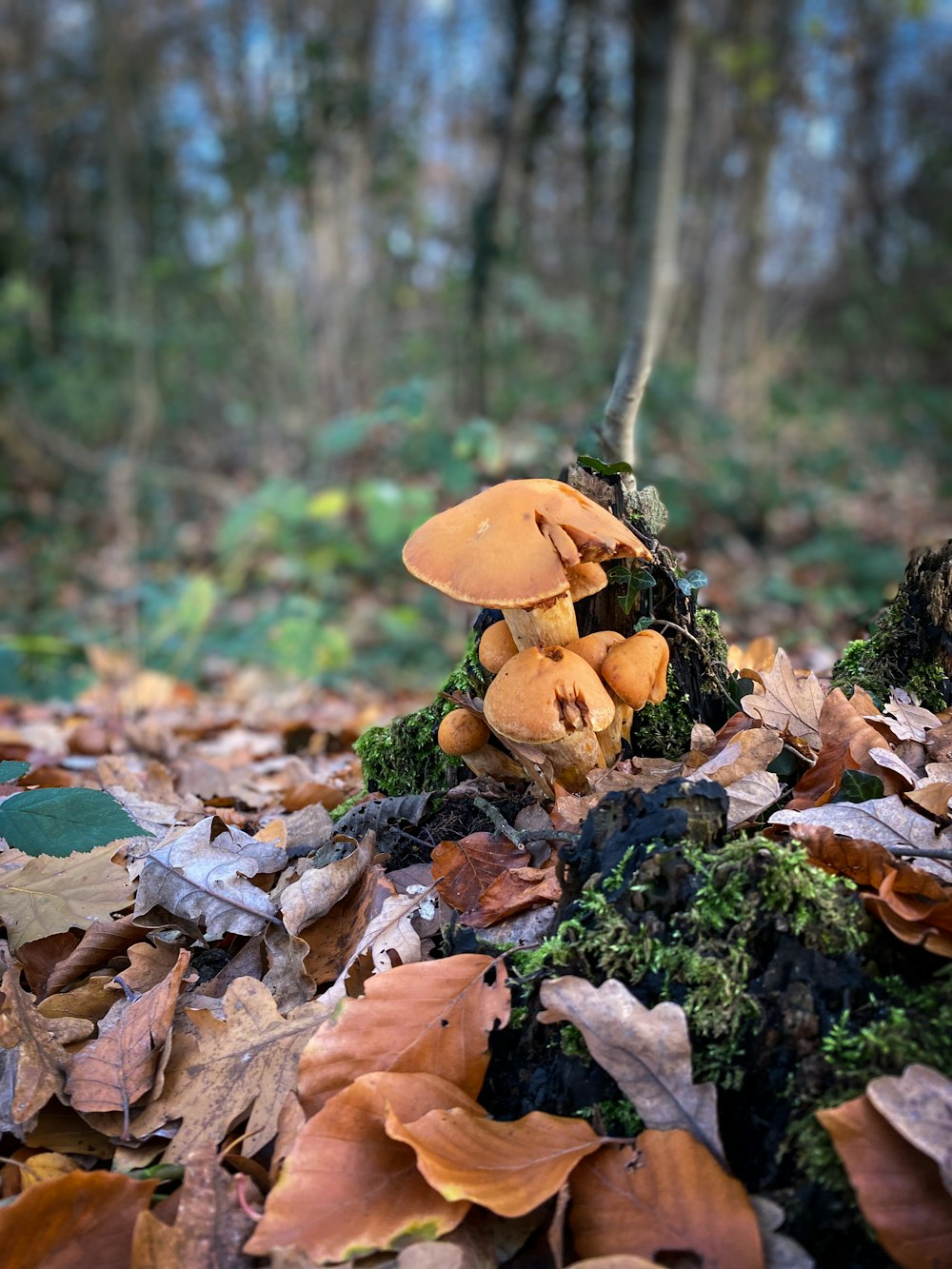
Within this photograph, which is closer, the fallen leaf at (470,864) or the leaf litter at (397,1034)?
the leaf litter at (397,1034)

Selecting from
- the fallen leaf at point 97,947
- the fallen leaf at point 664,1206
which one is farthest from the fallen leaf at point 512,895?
the fallen leaf at point 97,947

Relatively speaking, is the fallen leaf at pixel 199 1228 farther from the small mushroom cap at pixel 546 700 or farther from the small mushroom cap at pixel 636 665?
the small mushroom cap at pixel 636 665

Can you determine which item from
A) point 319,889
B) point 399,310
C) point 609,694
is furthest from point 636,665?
point 399,310

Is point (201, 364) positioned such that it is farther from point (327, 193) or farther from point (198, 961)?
point (198, 961)

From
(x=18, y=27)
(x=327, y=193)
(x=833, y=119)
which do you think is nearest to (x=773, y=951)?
(x=327, y=193)

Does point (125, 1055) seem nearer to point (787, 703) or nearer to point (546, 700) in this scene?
point (546, 700)
